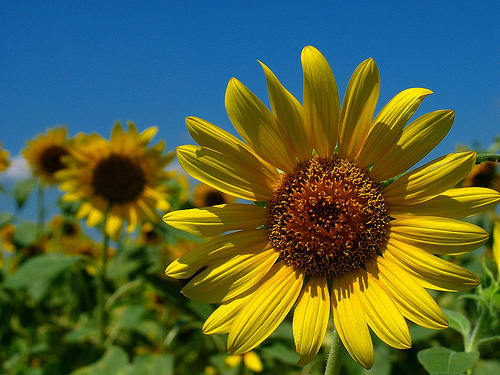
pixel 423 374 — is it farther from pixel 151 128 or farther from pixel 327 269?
pixel 151 128

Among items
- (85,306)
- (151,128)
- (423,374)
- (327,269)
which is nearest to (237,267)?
(327,269)

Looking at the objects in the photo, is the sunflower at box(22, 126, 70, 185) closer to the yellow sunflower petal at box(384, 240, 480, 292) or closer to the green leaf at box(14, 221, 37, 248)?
the green leaf at box(14, 221, 37, 248)

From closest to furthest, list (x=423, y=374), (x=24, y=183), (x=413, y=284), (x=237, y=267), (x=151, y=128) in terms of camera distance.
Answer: (x=413, y=284) < (x=237, y=267) < (x=423, y=374) < (x=151, y=128) < (x=24, y=183)

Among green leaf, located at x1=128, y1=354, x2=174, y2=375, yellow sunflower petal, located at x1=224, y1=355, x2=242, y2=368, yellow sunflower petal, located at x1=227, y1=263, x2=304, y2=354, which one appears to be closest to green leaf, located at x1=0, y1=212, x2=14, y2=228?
green leaf, located at x1=128, y1=354, x2=174, y2=375

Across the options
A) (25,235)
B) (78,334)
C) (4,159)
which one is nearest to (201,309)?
(78,334)

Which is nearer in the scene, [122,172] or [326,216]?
[326,216]

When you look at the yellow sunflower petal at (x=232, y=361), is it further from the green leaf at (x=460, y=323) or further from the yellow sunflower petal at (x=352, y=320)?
the yellow sunflower petal at (x=352, y=320)

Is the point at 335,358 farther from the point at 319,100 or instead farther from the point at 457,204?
the point at 319,100
